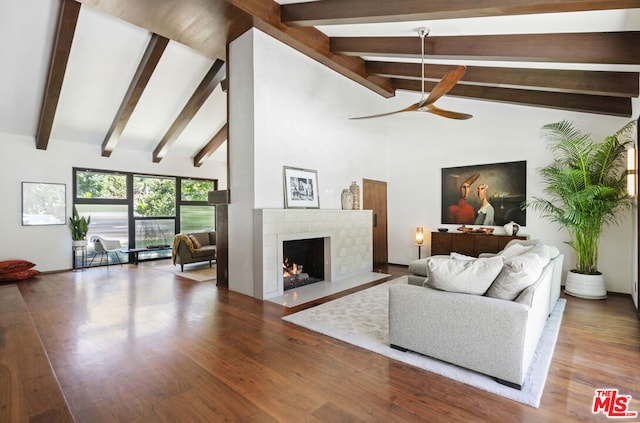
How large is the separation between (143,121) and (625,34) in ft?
27.2

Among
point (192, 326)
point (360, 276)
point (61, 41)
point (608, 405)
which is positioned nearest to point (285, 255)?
point (360, 276)

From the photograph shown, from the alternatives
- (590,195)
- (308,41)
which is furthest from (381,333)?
(308,41)

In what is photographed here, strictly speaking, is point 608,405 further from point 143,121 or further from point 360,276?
point 143,121

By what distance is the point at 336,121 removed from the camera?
6211 mm

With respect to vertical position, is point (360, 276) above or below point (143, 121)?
below

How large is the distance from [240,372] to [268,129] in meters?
3.50

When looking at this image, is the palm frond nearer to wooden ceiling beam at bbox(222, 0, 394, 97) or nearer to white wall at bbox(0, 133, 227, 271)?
wooden ceiling beam at bbox(222, 0, 394, 97)

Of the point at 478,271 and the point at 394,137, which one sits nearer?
the point at 478,271

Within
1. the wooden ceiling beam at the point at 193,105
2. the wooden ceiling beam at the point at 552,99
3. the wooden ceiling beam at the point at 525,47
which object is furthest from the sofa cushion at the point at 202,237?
the wooden ceiling beam at the point at 552,99

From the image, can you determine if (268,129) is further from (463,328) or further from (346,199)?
(463,328)

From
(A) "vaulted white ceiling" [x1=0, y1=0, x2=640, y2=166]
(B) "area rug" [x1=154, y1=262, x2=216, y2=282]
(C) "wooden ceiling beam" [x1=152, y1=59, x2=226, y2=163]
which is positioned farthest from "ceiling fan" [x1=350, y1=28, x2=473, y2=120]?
(B) "area rug" [x1=154, y1=262, x2=216, y2=282]

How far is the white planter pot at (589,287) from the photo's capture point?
4531mm

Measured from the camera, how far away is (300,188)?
17.6 feet

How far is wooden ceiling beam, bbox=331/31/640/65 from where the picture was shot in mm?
3338
